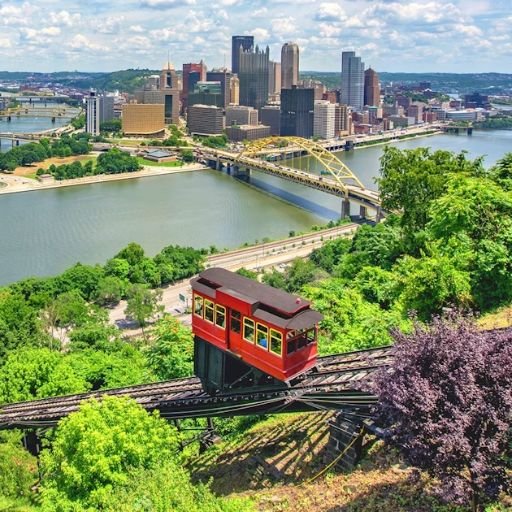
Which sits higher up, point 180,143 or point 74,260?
point 180,143

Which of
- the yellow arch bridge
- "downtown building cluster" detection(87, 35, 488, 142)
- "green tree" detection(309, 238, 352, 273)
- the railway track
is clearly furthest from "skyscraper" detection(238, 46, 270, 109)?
the railway track

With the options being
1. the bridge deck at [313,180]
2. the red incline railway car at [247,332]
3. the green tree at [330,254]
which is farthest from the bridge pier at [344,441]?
the bridge deck at [313,180]

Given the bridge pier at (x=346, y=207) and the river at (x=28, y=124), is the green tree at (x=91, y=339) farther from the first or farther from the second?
the river at (x=28, y=124)

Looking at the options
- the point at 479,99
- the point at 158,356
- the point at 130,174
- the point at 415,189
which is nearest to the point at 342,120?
the point at 130,174

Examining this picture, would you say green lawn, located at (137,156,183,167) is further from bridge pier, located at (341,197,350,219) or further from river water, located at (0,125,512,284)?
bridge pier, located at (341,197,350,219)

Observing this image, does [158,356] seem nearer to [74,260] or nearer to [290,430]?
[290,430]

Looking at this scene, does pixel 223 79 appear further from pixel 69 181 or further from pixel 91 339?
pixel 91 339
